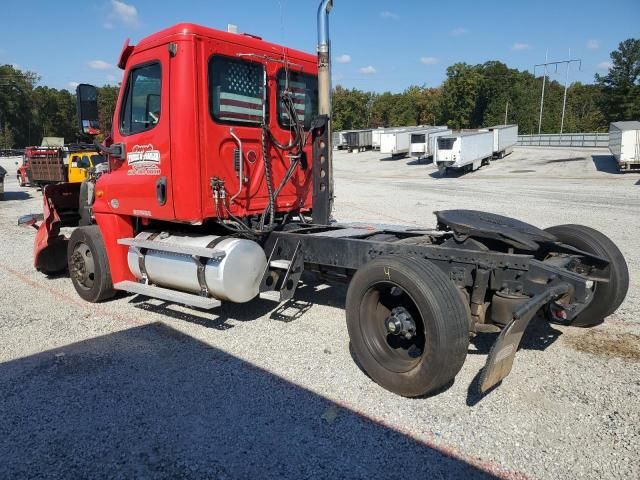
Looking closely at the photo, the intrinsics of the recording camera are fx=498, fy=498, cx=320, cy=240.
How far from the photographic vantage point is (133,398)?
376cm

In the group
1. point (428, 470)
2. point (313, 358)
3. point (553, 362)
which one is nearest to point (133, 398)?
point (313, 358)

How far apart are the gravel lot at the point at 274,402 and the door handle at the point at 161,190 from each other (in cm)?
135

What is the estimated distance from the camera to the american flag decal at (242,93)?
A: 490 cm

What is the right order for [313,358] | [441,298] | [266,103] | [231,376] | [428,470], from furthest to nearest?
[266,103] < [313,358] < [231,376] < [441,298] < [428,470]

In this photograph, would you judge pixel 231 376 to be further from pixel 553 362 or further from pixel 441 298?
pixel 553 362

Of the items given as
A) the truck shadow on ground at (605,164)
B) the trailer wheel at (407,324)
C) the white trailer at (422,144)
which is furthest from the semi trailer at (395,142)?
the trailer wheel at (407,324)

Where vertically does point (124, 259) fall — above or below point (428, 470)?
above

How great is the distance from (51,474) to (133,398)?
90 centimetres

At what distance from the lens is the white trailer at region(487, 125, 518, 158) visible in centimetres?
3148

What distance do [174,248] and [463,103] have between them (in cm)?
7023

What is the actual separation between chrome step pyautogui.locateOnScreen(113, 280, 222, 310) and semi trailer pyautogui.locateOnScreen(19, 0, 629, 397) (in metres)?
0.02

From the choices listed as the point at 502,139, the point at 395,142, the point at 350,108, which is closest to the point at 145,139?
the point at 502,139

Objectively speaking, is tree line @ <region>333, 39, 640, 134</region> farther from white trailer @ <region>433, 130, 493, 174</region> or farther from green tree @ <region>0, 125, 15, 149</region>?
green tree @ <region>0, 125, 15, 149</region>

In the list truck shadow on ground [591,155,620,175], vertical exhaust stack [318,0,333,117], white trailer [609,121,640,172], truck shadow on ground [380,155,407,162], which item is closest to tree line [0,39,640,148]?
truck shadow on ground [380,155,407,162]
